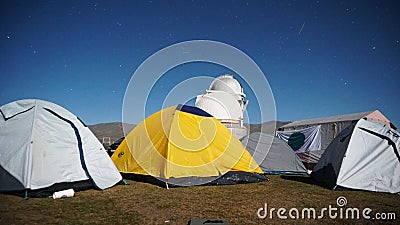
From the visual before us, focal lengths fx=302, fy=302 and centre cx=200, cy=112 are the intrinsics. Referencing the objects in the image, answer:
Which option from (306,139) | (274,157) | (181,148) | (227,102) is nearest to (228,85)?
(227,102)

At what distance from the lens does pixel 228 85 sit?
88.8ft

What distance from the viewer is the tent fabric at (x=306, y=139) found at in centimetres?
1529

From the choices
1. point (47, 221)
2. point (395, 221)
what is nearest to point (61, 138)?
point (47, 221)

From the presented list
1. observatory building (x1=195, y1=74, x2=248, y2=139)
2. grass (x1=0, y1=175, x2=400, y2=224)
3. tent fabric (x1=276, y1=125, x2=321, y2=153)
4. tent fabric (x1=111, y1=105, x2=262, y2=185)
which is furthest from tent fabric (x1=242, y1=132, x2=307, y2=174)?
observatory building (x1=195, y1=74, x2=248, y2=139)

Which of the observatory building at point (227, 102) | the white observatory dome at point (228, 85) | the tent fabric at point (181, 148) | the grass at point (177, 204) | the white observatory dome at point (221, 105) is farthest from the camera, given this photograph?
the white observatory dome at point (228, 85)

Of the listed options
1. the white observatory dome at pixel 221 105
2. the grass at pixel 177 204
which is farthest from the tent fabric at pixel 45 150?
the white observatory dome at pixel 221 105

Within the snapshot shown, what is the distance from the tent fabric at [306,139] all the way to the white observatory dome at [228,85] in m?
11.0

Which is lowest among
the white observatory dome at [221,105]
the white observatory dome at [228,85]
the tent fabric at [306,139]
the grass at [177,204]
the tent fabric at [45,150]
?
the grass at [177,204]

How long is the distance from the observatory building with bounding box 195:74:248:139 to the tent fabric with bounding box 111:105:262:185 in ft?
49.1

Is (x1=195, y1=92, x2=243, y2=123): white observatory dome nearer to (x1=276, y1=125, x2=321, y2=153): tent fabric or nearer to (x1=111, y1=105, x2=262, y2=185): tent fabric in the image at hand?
(x1=276, y1=125, x2=321, y2=153): tent fabric

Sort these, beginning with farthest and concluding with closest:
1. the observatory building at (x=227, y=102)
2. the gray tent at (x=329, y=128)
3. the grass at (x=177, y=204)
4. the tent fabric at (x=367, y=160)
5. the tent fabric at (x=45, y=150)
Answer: the observatory building at (x=227, y=102), the gray tent at (x=329, y=128), the tent fabric at (x=367, y=160), the tent fabric at (x=45, y=150), the grass at (x=177, y=204)

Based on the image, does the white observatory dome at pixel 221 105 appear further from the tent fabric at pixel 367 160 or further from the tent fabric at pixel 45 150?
the tent fabric at pixel 45 150

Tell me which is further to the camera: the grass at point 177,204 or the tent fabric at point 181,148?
the tent fabric at point 181,148

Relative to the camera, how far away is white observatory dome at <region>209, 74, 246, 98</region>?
26.9 meters
